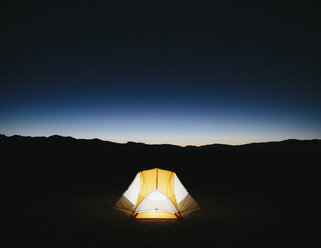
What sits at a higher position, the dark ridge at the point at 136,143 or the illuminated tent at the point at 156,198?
the dark ridge at the point at 136,143

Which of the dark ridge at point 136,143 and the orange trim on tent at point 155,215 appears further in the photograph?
the dark ridge at point 136,143

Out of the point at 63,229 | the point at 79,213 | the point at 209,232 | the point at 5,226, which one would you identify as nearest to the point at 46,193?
the point at 79,213

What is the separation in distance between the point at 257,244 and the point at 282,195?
9.04 m

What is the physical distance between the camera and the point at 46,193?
13.3 meters

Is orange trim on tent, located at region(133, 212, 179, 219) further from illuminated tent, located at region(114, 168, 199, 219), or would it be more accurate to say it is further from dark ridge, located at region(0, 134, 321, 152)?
dark ridge, located at region(0, 134, 321, 152)

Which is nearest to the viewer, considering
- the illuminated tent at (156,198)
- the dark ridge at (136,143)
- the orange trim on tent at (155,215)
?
the orange trim on tent at (155,215)

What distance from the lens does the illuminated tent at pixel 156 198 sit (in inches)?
346

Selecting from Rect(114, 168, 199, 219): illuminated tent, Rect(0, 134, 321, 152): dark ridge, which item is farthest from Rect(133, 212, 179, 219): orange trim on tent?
Rect(0, 134, 321, 152): dark ridge

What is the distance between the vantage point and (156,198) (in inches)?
352

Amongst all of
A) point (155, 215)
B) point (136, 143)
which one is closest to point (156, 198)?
point (155, 215)

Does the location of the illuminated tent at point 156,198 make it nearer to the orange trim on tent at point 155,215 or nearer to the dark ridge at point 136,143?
the orange trim on tent at point 155,215

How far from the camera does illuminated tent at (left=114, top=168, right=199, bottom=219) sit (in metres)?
8.79

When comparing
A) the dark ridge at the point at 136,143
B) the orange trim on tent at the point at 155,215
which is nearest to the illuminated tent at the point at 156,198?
the orange trim on tent at the point at 155,215

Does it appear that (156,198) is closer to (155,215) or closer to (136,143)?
(155,215)
